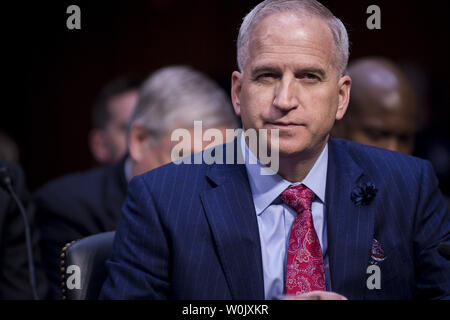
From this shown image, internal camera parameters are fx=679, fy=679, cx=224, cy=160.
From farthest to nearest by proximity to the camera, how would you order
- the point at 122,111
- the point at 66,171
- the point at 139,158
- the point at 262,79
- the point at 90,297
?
1. the point at 66,171
2. the point at 122,111
3. the point at 139,158
4. the point at 90,297
5. the point at 262,79

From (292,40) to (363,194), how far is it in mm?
448

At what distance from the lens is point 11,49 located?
17.3ft

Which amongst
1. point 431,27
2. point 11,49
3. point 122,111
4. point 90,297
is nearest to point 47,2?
point 11,49

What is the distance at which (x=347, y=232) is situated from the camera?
1646mm

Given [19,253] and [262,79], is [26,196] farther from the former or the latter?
[262,79]

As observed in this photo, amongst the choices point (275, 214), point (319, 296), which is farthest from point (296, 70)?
point (319, 296)

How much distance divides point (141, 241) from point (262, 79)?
1.60ft

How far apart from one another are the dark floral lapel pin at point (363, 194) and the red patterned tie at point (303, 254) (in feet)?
0.40

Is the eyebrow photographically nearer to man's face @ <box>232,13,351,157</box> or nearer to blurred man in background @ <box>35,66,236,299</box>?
man's face @ <box>232,13,351,157</box>

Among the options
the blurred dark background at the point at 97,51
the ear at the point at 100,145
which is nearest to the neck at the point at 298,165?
the ear at the point at 100,145

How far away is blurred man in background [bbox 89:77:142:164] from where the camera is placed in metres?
3.82

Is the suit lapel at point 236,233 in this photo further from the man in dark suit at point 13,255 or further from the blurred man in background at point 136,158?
the man in dark suit at point 13,255

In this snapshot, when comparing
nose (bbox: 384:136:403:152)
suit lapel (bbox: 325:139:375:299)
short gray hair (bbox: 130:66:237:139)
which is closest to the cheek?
suit lapel (bbox: 325:139:375:299)

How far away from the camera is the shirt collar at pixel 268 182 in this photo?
170cm
